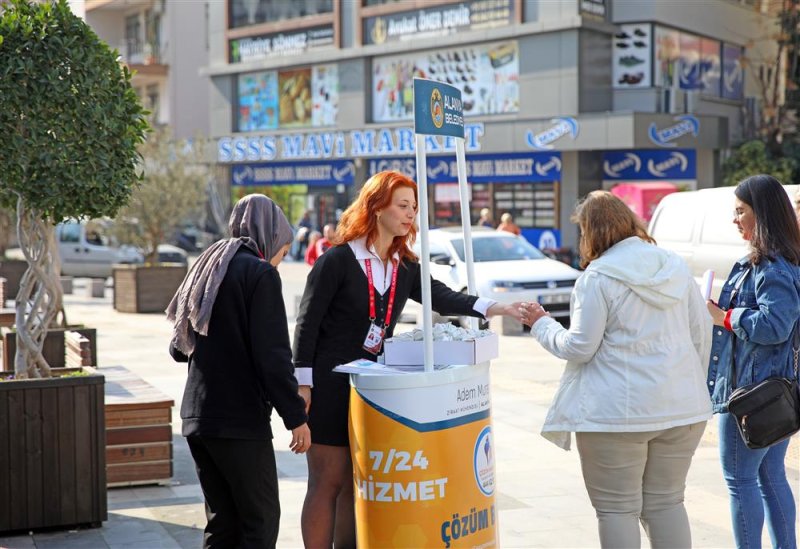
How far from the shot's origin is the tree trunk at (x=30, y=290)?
606 cm

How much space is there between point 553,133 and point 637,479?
85.0ft

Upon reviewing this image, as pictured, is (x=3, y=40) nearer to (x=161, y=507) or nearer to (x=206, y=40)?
(x=161, y=507)

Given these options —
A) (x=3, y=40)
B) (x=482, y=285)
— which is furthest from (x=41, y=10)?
(x=482, y=285)

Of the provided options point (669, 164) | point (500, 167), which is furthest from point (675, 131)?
point (500, 167)

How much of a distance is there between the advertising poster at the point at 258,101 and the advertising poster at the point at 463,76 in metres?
5.55

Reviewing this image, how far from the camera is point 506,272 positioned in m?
16.5

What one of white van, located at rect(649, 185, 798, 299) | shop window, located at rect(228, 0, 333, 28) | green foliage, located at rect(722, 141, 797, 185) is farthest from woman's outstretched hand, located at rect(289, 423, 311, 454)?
shop window, located at rect(228, 0, 333, 28)

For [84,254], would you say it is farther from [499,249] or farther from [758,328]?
[758,328]

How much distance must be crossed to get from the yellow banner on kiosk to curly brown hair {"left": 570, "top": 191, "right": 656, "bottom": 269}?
672mm

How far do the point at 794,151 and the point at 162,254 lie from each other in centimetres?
1727

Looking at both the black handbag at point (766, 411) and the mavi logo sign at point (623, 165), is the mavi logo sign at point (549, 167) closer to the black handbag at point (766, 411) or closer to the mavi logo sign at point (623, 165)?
the mavi logo sign at point (623, 165)

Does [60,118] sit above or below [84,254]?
above

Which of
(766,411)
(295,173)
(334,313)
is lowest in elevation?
(766,411)

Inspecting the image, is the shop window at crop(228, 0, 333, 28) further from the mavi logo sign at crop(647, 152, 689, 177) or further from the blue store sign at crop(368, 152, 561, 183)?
the mavi logo sign at crop(647, 152, 689, 177)
